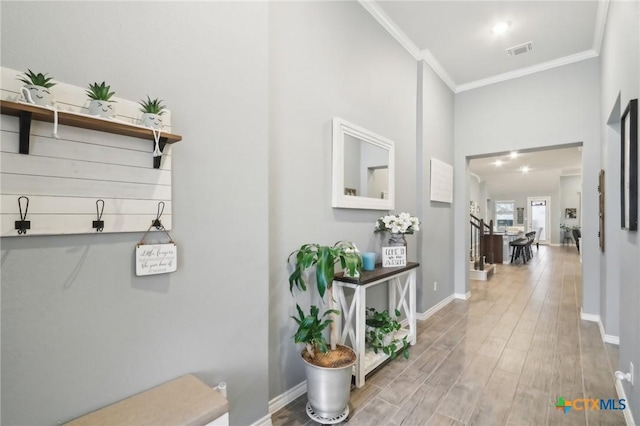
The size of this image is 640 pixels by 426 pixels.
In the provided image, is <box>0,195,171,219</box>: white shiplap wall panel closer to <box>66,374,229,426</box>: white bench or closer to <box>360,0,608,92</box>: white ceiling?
<box>66,374,229,426</box>: white bench

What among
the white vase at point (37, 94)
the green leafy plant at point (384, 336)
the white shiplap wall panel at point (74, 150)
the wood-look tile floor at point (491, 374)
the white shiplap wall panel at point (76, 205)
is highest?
the white vase at point (37, 94)

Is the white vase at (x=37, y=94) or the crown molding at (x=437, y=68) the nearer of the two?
the white vase at (x=37, y=94)

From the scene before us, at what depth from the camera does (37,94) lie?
0.90m

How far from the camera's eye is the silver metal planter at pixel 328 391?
1677 mm

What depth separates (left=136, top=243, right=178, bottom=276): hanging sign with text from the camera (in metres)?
1.16

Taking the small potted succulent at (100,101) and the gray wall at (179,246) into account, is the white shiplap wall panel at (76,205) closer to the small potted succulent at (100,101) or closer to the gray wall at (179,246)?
the gray wall at (179,246)

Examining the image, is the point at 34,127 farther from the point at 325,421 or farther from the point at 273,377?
the point at 325,421

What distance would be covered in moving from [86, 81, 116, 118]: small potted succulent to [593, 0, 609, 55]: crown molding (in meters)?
3.89

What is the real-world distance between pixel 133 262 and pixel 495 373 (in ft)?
8.71

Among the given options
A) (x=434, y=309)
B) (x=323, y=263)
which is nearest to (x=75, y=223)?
(x=323, y=263)

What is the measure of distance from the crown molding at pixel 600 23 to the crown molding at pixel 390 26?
1646mm

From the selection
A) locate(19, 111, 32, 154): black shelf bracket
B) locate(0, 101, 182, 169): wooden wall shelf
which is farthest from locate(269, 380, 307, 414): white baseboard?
locate(19, 111, 32, 154): black shelf bracket

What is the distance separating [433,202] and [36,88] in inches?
150

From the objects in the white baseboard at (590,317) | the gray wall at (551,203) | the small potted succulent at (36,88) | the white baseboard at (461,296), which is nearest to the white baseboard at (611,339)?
the white baseboard at (590,317)
